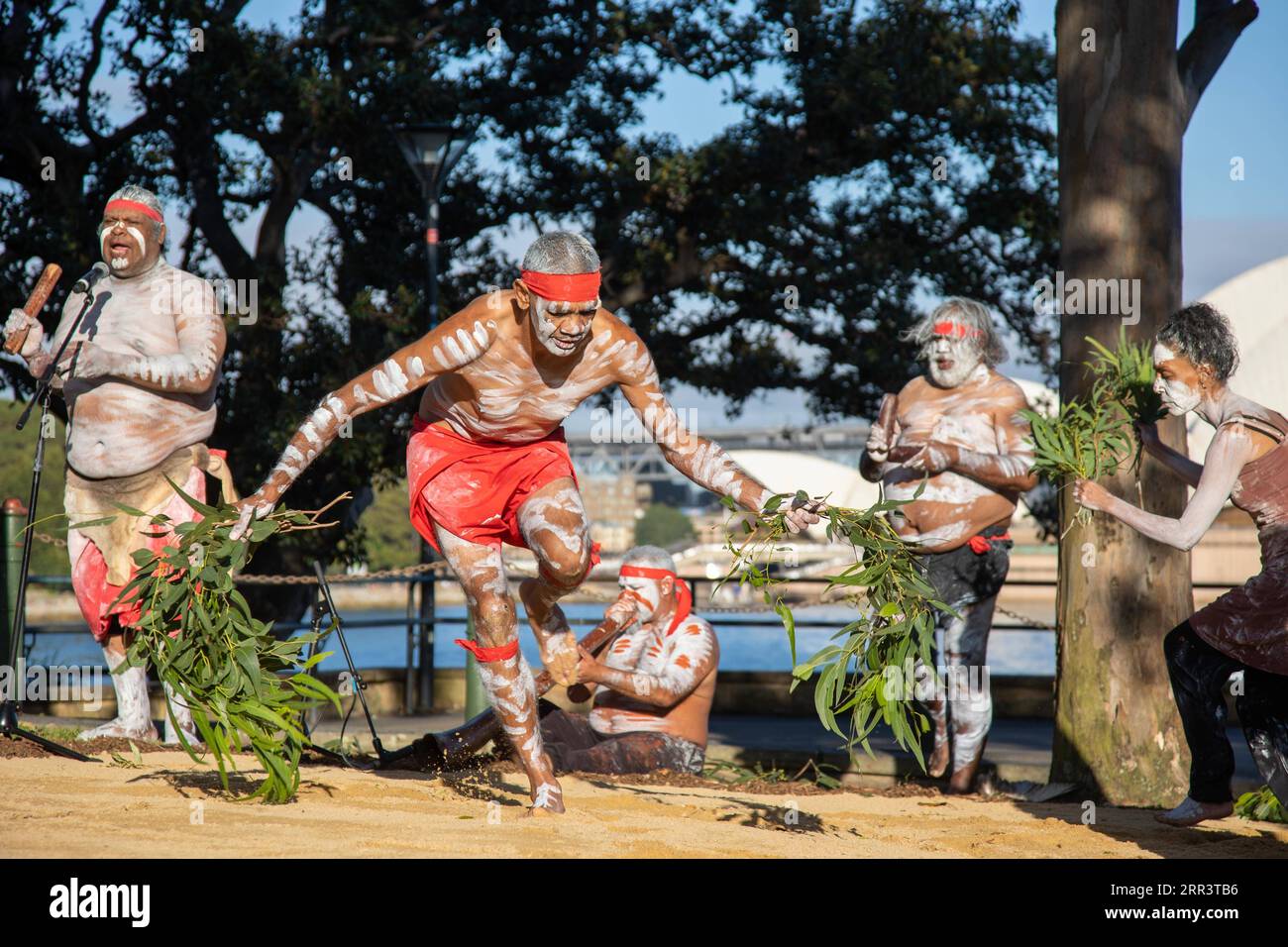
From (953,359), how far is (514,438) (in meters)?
2.27

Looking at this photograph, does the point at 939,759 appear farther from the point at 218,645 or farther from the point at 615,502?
the point at 615,502

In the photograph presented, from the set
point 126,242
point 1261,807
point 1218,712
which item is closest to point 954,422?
point 1218,712

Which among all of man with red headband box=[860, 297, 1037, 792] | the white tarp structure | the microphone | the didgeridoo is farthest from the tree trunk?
the white tarp structure

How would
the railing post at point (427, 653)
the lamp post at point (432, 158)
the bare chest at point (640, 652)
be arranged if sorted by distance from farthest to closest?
the railing post at point (427, 653) < the lamp post at point (432, 158) < the bare chest at point (640, 652)

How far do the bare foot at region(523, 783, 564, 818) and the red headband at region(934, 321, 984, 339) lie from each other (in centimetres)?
274

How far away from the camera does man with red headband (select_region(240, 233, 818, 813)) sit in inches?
174

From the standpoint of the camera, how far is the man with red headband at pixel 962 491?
5.95m

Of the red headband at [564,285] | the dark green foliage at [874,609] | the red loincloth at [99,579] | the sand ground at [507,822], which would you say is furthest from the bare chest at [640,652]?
the red headband at [564,285]

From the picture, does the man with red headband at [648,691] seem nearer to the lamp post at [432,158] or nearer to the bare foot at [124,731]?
the bare foot at [124,731]

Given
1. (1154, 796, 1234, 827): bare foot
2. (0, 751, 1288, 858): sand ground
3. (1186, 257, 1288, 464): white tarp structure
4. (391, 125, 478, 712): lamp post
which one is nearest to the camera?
(0, 751, 1288, 858): sand ground

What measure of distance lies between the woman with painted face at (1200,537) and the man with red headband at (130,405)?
384cm

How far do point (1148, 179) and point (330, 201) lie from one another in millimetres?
8695

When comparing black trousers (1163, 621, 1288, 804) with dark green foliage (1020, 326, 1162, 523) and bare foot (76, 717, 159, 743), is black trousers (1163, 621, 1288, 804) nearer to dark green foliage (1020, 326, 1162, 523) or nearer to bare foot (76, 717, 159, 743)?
dark green foliage (1020, 326, 1162, 523)
